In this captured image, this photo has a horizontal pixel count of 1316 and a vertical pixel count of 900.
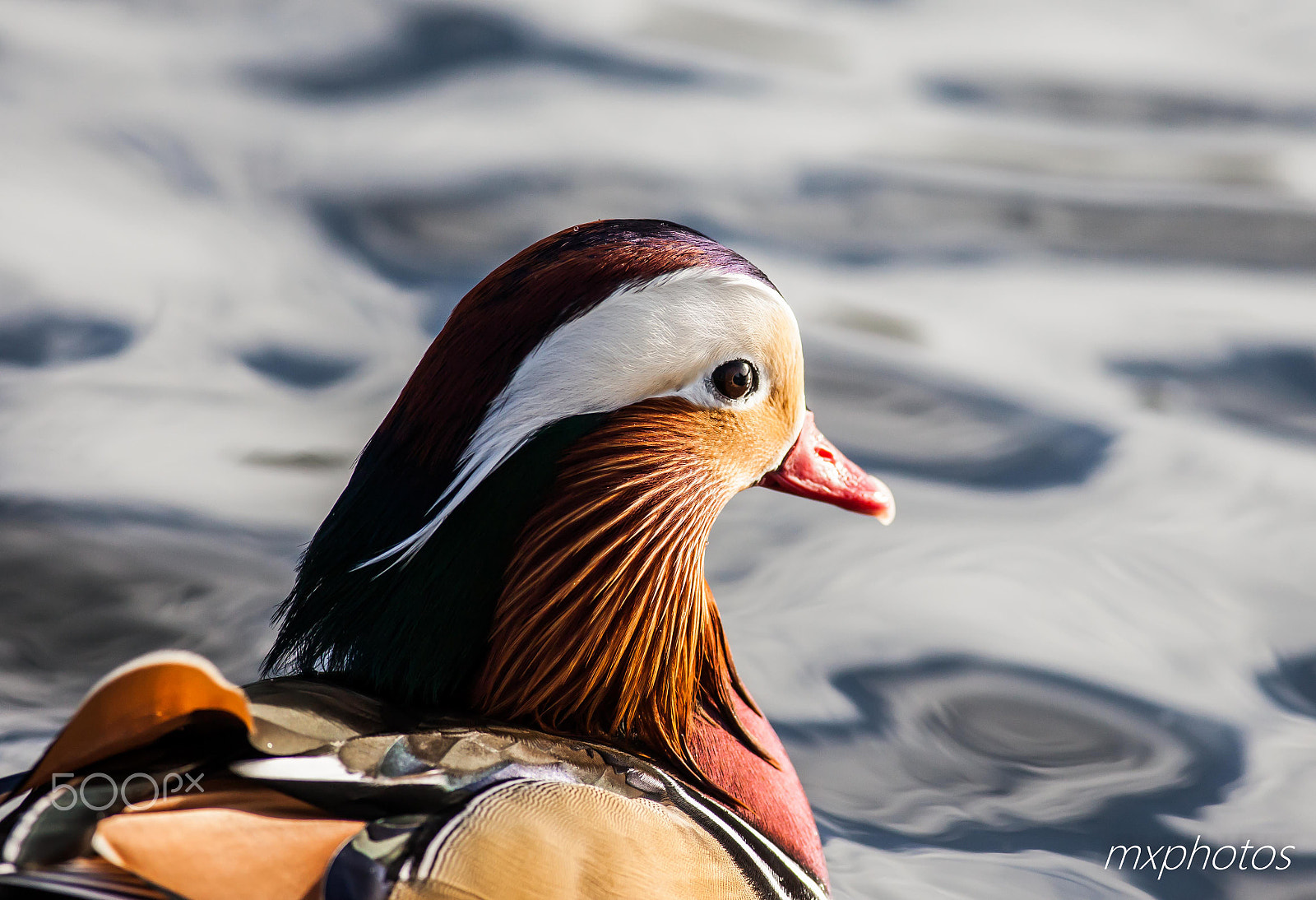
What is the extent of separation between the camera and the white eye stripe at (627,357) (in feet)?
8.03

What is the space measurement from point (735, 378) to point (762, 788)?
31.1 inches

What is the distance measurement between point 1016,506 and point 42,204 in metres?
3.66

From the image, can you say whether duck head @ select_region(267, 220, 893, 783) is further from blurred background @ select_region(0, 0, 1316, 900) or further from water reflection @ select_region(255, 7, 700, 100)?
water reflection @ select_region(255, 7, 700, 100)

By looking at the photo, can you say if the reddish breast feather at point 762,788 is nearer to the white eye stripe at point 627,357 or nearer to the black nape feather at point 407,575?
the black nape feather at point 407,575

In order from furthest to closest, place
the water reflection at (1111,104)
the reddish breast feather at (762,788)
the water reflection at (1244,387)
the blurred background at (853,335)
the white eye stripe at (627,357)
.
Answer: the water reflection at (1111,104), the water reflection at (1244,387), the blurred background at (853,335), the reddish breast feather at (762,788), the white eye stripe at (627,357)

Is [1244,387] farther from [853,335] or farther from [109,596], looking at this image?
[109,596]

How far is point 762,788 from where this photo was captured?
111 inches

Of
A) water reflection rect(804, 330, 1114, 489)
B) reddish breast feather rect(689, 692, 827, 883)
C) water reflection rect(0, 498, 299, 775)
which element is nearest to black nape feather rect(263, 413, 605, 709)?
reddish breast feather rect(689, 692, 827, 883)

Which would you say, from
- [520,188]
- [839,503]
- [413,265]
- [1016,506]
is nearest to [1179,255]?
[1016,506]

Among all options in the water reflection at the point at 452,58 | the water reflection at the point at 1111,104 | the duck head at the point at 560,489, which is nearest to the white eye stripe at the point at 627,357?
the duck head at the point at 560,489

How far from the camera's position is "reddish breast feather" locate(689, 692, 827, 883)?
2793 mm

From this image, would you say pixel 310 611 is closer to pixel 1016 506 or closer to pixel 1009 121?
pixel 1016 506

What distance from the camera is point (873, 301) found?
17.8 ft

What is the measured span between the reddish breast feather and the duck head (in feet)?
0.18
